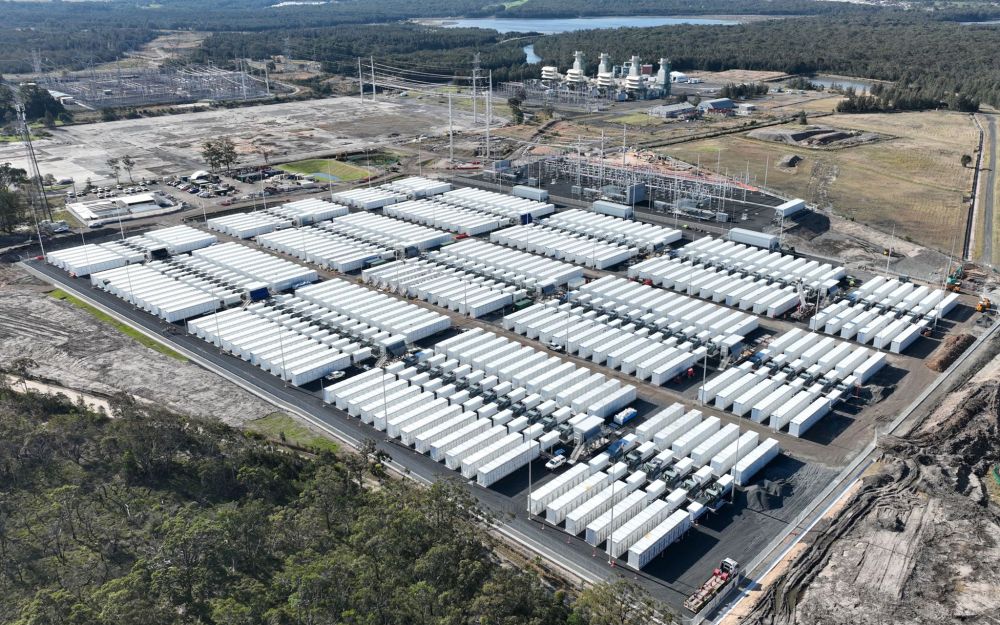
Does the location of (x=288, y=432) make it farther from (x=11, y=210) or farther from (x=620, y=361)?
(x=11, y=210)

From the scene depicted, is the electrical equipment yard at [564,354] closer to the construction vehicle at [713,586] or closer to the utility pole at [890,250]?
the construction vehicle at [713,586]

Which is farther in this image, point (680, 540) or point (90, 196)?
point (90, 196)

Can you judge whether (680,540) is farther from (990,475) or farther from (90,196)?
(90,196)

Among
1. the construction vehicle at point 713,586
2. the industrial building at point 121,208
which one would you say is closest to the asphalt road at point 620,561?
the construction vehicle at point 713,586

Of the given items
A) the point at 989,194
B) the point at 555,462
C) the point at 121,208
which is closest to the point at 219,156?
the point at 121,208

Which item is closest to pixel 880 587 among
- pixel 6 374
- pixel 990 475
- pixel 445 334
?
pixel 990 475

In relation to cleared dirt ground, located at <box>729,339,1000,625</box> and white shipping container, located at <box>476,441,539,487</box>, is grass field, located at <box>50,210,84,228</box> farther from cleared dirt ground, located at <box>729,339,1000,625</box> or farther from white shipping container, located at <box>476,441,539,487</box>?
cleared dirt ground, located at <box>729,339,1000,625</box>

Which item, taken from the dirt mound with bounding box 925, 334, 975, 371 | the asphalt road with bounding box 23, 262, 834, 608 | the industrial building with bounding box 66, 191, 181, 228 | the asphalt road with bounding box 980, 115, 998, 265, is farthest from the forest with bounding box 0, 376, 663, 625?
the asphalt road with bounding box 980, 115, 998, 265
